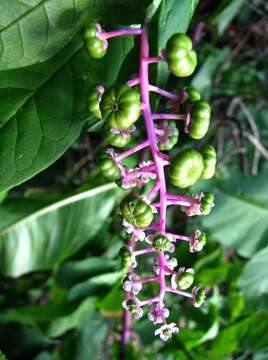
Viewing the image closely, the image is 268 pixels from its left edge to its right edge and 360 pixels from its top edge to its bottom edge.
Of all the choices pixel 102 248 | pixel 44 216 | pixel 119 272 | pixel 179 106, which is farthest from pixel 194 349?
pixel 179 106

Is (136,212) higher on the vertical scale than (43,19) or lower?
lower

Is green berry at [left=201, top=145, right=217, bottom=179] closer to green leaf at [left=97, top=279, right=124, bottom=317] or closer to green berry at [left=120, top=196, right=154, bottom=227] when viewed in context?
green berry at [left=120, top=196, right=154, bottom=227]

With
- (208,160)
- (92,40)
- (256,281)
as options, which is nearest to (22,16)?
(92,40)

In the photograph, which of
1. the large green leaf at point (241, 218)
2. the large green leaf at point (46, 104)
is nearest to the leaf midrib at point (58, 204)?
the large green leaf at point (241, 218)

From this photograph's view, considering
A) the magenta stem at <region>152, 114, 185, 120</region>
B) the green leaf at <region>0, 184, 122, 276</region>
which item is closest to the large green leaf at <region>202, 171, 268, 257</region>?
the green leaf at <region>0, 184, 122, 276</region>

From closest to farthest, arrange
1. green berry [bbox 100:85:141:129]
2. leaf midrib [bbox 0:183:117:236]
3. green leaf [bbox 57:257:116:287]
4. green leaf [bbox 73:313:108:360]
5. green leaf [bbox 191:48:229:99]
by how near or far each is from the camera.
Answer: green berry [bbox 100:85:141:129]
leaf midrib [bbox 0:183:117:236]
green leaf [bbox 57:257:116:287]
green leaf [bbox 73:313:108:360]
green leaf [bbox 191:48:229:99]

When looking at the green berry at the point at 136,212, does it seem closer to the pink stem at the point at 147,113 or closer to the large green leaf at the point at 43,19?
the pink stem at the point at 147,113

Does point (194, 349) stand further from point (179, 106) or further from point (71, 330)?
point (179, 106)

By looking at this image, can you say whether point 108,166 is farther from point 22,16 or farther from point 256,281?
point 256,281
